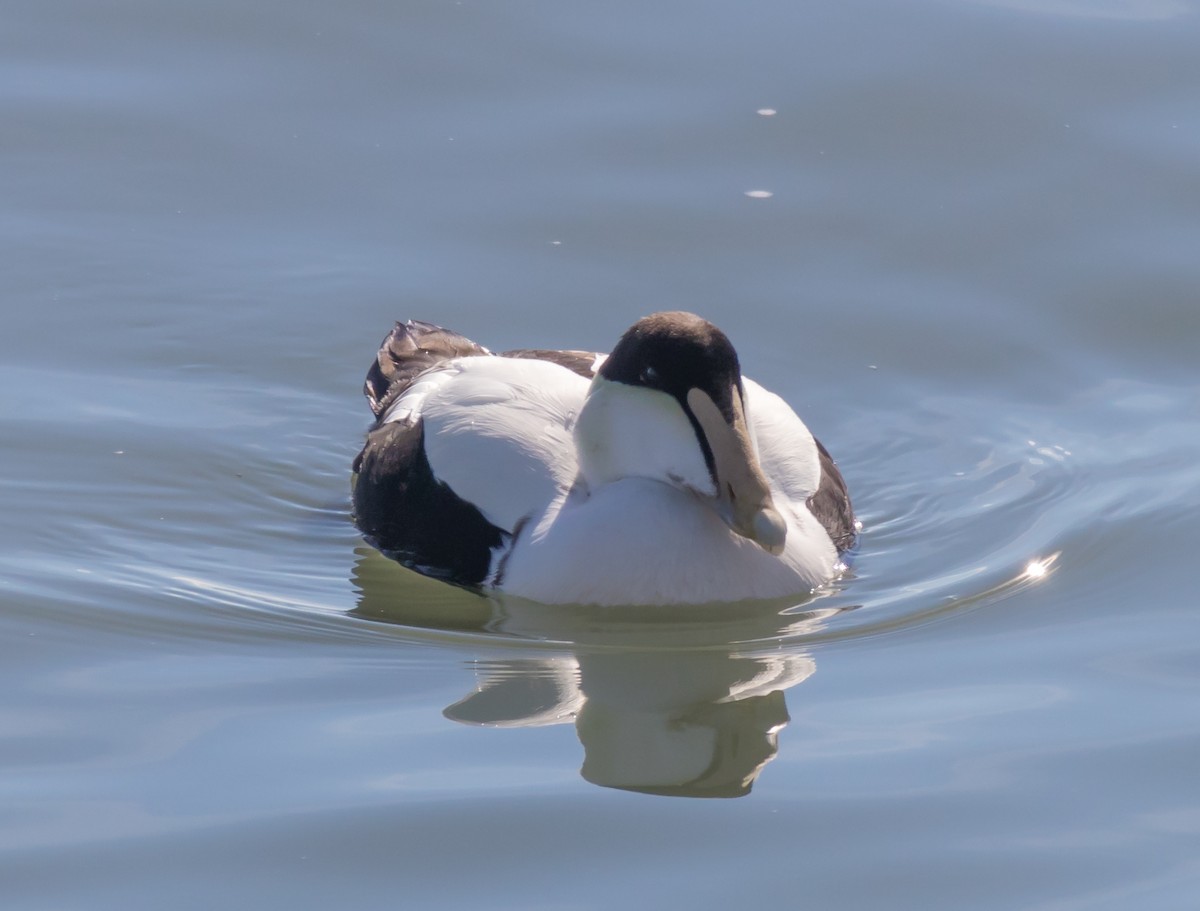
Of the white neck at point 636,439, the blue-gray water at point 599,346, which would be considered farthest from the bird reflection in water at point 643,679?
the white neck at point 636,439

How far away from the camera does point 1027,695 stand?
5430 mm

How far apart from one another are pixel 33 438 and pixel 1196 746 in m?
4.39

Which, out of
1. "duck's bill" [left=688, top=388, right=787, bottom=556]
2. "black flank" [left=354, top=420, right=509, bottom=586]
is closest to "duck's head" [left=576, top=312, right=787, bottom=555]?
"duck's bill" [left=688, top=388, right=787, bottom=556]

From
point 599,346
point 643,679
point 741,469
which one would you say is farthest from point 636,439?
point 599,346

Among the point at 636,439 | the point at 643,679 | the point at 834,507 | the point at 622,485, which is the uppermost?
the point at 636,439

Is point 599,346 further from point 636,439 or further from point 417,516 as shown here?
point 636,439

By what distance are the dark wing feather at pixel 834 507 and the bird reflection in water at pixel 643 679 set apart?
0.46 metres

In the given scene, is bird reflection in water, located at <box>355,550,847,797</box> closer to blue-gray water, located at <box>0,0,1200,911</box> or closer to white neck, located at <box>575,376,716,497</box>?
blue-gray water, located at <box>0,0,1200,911</box>

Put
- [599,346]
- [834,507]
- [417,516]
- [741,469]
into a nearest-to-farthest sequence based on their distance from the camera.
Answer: [741,469] → [417,516] → [834,507] → [599,346]

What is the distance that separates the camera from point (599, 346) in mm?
8422

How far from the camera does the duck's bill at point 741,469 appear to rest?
5.91 meters

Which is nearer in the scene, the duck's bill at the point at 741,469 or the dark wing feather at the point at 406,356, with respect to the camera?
the duck's bill at the point at 741,469

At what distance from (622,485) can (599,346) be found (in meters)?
2.32

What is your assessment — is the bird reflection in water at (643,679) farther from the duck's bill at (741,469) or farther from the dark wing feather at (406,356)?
the dark wing feather at (406,356)
